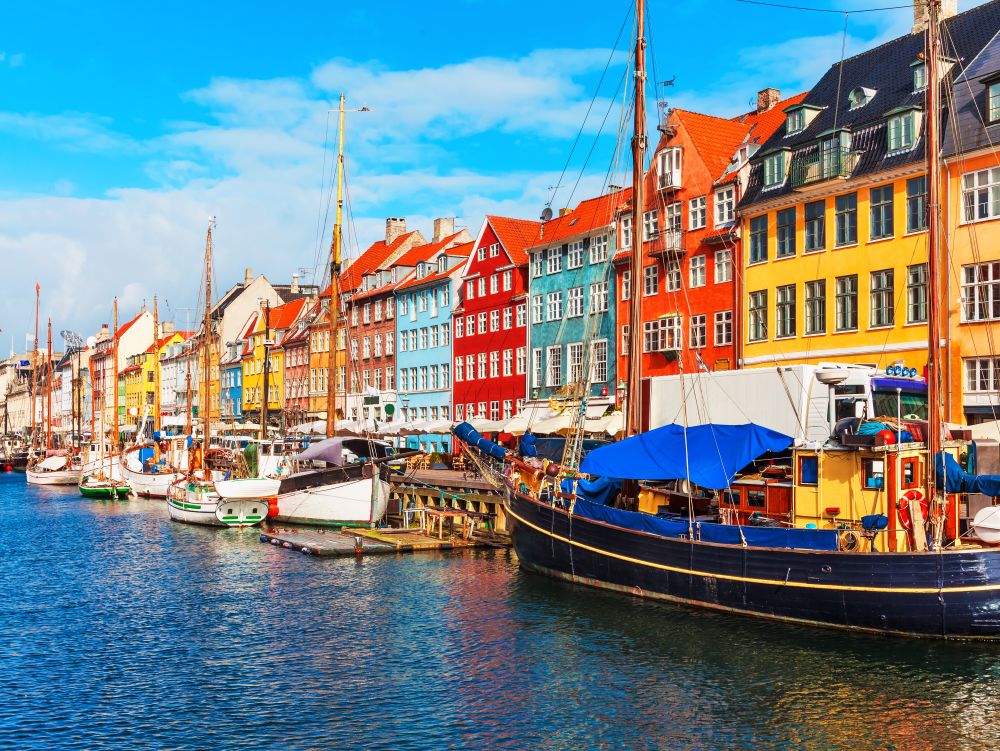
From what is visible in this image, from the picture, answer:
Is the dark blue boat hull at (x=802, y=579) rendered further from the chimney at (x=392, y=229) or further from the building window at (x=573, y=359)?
the chimney at (x=392, y=229)

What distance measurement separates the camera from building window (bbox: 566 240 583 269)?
2357 inches

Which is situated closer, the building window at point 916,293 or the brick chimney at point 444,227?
the building window at point 916,293

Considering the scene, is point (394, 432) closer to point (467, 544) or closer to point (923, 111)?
point (467, 544)

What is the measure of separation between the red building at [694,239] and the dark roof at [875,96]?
6.96ft

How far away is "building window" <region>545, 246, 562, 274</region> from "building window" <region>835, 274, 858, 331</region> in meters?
21.8

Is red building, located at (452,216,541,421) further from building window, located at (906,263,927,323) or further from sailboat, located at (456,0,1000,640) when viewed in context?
sailboat, located at (456,0,1000,640)

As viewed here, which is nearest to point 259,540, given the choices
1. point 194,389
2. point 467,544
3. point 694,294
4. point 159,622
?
point 467,544

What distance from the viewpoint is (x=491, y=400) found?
2707 inches

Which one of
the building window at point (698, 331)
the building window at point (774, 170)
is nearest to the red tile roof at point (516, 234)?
the building window at point (698, 331)

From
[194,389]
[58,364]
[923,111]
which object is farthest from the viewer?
[58,364]

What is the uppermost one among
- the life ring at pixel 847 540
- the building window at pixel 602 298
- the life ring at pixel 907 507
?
the building window at pixel 602 298

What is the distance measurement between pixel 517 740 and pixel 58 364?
600 ft

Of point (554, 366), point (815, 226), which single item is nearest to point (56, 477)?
point (554, 366)

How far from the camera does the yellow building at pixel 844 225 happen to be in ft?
132
